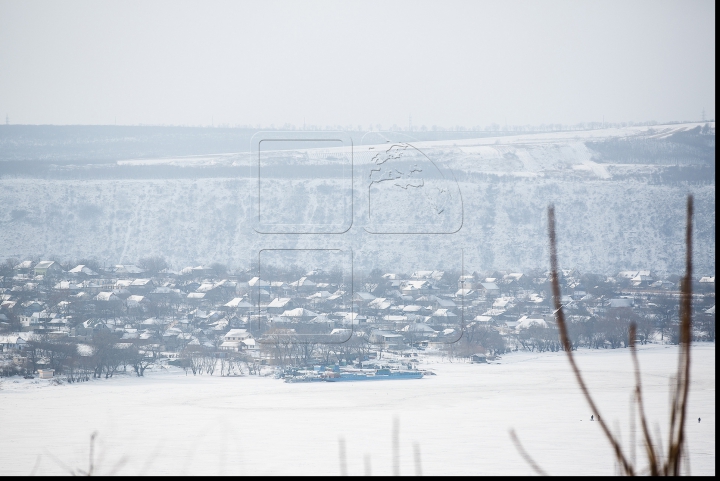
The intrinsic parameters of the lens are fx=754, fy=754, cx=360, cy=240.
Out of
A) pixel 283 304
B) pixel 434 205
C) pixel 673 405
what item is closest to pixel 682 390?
pixel 673 405

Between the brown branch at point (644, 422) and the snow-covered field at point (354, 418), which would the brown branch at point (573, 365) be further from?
the snow-covered field at point (354, 418)

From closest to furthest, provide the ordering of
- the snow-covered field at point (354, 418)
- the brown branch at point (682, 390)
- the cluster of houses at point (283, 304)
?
the brown branch at point (682, 390) < the snow-covered field at point (354, 418) < the cluster of houses at point (283, 304)

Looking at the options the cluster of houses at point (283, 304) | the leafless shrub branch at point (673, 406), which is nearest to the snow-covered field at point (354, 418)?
the cluster of houses at point (283, 304)

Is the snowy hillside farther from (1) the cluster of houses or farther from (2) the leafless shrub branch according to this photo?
(2) the leafless shrub branch

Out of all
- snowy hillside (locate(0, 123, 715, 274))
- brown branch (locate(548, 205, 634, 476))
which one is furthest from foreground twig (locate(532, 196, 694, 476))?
snowy hillside (locate(0, 123, 715, 274))

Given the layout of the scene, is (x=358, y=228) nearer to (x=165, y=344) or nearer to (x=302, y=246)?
(x=302, y=246)

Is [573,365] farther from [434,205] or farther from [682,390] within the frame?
[434,205]
